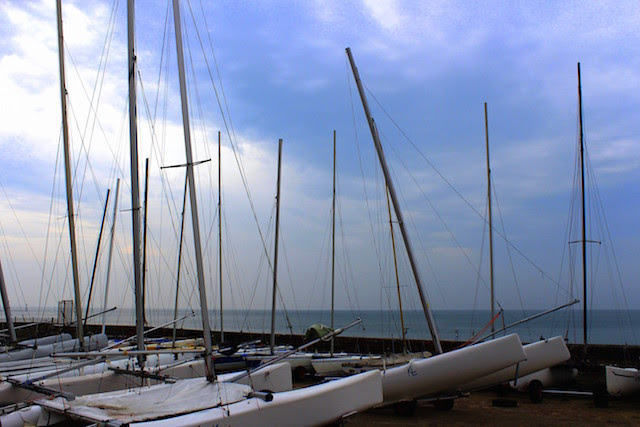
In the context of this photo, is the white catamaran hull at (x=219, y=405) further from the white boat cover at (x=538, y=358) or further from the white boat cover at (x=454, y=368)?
the white boat cover at (x=538, y=358)

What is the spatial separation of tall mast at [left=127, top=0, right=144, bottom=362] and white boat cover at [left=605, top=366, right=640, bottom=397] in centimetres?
1223

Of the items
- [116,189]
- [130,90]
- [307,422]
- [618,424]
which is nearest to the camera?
[307,422]

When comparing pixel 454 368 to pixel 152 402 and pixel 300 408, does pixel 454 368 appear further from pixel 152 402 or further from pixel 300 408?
pixel 152 402

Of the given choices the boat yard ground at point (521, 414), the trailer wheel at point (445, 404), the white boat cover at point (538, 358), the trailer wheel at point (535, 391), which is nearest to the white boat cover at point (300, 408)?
the boat yard ground at point (521, 414)

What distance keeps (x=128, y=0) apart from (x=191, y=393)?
907cm

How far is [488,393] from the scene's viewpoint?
16.3m

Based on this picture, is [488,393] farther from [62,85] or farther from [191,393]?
[62,85]

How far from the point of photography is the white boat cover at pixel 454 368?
11906mm

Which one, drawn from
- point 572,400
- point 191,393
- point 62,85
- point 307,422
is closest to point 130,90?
point 62,85

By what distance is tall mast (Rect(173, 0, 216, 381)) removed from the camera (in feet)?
33.1

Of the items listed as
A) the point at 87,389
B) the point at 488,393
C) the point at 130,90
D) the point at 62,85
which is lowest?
the point at 488,393

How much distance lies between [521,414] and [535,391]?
6.47ft

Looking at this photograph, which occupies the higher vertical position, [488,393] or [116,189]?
[116,189]

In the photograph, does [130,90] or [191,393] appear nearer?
[191,393]
